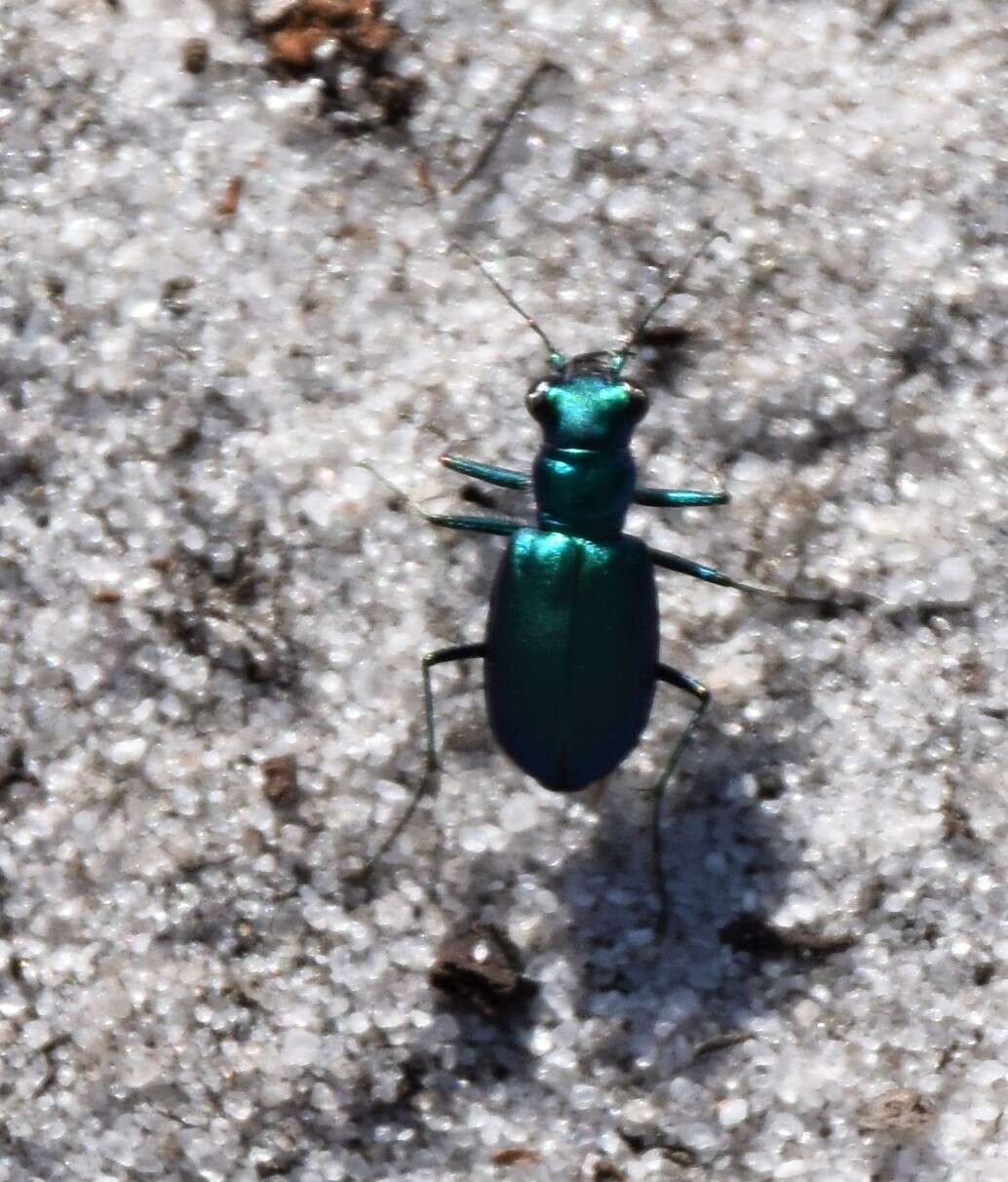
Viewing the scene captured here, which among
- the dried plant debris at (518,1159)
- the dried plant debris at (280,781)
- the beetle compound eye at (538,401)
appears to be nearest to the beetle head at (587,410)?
the beetle compound eye at (538,401)

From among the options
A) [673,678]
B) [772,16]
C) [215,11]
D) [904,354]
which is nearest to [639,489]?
[673,678]

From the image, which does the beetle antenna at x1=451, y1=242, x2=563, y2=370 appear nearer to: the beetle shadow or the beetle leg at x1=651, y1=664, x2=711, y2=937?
the beetle leg at x1=651, y1=664, x2=711, y2=937

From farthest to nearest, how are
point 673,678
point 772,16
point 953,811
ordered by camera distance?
point 772,16, point 953,811, point 673,678

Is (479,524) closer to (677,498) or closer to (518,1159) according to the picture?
(677,498)

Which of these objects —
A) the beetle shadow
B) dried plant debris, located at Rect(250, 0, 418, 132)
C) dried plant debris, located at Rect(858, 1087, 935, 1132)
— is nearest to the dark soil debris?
the beetle shadow

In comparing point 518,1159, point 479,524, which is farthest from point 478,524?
point 518,1159

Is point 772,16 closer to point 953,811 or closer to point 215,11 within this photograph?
point 215,11
